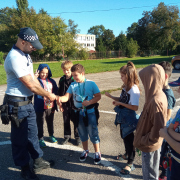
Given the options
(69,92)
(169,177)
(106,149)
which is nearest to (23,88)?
(69,92)

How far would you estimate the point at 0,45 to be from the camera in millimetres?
54375

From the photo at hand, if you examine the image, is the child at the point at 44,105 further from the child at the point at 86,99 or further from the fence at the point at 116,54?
the fence at the point at 116,54

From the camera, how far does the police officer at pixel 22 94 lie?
2.69 m

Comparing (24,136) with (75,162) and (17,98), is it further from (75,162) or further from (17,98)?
(75,162)

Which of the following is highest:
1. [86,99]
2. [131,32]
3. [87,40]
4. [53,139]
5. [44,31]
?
[131,32]

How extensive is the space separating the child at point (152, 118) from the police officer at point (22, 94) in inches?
62.8

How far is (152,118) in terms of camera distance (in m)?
2.03

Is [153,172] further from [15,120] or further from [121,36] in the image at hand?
[121,36]

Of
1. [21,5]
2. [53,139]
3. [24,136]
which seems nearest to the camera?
[24,136]

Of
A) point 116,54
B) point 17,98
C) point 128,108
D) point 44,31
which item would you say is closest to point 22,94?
point 17,98

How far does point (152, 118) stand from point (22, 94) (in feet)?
6.53

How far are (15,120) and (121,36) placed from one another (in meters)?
79.8

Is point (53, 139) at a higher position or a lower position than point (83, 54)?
lower

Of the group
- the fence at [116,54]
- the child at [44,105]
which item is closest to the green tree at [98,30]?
the fence at [116,54]
